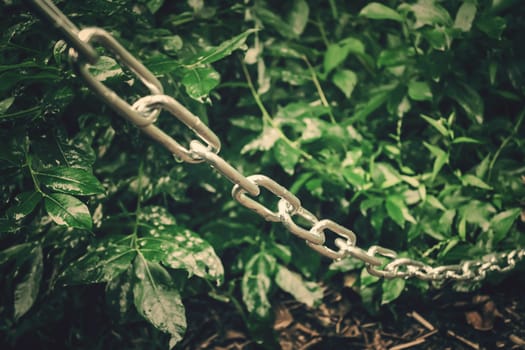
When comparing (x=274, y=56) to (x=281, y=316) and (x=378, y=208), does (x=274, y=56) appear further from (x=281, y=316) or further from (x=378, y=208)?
(x=281, y=316)

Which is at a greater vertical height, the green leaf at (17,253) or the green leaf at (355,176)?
the green leaf at (355,176)

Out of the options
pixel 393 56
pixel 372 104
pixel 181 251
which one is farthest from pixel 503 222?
pixel 181 251

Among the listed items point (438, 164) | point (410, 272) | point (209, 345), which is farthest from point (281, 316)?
point (438, 164)

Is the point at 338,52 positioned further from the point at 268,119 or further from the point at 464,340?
the point at 464,340

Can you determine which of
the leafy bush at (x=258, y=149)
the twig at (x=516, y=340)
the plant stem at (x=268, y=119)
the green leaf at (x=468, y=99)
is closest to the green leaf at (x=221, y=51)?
the leafy bush at (x=258, y=149)

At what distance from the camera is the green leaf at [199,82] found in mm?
926

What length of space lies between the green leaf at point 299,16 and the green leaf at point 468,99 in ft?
1.95

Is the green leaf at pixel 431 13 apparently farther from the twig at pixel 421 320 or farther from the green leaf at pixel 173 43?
the twig at pixel 421 320

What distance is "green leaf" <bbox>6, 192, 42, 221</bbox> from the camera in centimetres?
80

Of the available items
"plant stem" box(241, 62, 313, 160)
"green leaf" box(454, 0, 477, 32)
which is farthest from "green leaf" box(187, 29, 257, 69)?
"green leaf" box(454, 0, 477, 32)

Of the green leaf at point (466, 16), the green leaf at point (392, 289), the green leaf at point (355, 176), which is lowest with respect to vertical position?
the green leaf at point (392, 289)

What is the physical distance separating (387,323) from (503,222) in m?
0.53

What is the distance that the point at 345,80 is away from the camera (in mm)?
1366

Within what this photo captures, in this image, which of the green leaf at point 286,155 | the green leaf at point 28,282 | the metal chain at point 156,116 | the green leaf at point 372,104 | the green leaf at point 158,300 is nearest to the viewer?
the metal chain at point 156,116
